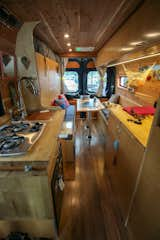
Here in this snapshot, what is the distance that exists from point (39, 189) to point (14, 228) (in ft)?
2.06

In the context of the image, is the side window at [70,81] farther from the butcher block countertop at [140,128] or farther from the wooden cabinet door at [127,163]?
the wooden cabinet door at [127,163]

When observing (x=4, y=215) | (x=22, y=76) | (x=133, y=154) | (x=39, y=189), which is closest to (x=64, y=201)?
(x=4, y=215)

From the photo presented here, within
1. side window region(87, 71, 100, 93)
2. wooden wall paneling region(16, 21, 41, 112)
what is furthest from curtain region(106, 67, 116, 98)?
wooden wall paneling region(16, 21, 41, 112)

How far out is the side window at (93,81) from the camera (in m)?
5.08

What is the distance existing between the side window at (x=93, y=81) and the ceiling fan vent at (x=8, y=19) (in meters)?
3.71

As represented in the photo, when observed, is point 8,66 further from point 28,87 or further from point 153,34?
point 153,34

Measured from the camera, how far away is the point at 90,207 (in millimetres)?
1619

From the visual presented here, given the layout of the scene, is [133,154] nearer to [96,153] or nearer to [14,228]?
[14,228]

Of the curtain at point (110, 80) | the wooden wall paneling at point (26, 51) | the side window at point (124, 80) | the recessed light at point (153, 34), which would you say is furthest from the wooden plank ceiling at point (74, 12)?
the curtain at point (110, 80)

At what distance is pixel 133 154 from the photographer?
3.86 feet

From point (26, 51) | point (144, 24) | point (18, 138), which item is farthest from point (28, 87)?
point (144, 24)

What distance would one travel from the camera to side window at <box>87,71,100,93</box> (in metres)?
5.08

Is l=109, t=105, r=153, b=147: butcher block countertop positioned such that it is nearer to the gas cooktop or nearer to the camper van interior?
the camper van interior

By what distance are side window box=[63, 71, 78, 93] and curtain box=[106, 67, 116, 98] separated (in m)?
1.33
